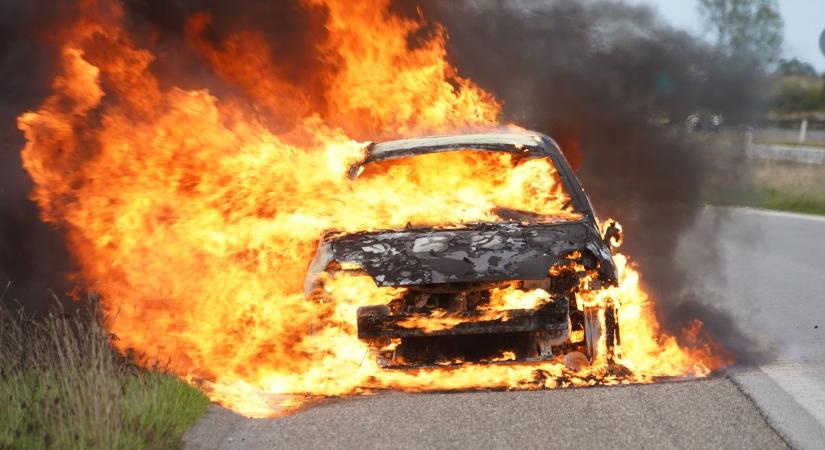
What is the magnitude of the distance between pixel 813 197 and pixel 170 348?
67.1 feet

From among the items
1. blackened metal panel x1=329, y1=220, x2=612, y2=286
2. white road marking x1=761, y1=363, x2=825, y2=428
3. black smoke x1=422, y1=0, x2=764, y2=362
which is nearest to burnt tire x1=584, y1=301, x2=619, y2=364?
blackened metal panel x1=329, y1=220, x2=612, y2=286

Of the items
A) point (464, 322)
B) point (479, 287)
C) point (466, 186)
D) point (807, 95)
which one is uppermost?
point (807, 95)

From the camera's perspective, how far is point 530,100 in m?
15.3

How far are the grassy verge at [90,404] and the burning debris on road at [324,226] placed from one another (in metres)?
0.48

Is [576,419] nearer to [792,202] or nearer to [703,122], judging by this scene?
[703,122]

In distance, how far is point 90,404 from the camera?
19.6 ft

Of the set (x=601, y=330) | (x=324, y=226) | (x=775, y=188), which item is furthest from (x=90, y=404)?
(x=775, y=188)

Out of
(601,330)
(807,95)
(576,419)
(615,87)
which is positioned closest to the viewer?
(576,419)

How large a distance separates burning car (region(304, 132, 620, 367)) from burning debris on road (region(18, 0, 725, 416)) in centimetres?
1

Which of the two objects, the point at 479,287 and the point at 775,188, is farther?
the point at 775,188

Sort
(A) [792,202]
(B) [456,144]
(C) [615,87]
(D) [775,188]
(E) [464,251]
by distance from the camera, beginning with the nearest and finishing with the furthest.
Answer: (E) [464,251], (B) [456,144], (C) [615,87], (A) [792,202], (D) [775,188]

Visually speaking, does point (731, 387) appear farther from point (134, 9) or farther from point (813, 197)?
point (813, 197)

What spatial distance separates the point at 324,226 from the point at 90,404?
2.24 metres

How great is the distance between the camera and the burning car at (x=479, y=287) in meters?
6.93
